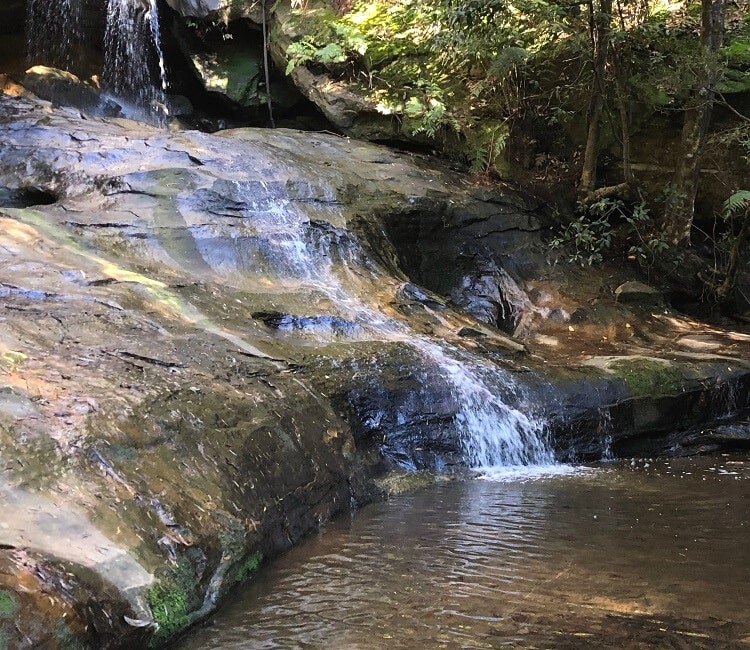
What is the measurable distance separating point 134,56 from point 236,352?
453 inches

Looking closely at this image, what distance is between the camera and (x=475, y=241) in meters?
10.4

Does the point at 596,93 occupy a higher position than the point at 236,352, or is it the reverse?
the point at 596,93

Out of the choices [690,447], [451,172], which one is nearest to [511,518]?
[690,447]

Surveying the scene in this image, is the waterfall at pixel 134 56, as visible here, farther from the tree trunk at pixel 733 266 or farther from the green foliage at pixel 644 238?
the tree trunk at pixel 733 266

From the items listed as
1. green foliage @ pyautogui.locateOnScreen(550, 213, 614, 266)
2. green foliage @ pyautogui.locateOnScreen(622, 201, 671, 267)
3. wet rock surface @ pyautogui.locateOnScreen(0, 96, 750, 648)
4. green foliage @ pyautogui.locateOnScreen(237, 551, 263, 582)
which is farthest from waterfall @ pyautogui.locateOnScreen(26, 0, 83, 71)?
green foliage @ pyautogui.locateOnScreen(237, 551, 263, 582)

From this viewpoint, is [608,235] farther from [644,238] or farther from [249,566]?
[249,566]

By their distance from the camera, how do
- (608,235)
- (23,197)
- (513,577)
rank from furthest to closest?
(608,235) < (23,197) < (513,577)

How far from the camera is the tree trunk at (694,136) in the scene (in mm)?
9930

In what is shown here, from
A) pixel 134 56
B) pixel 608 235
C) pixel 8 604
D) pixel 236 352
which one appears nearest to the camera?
pixel 8 604

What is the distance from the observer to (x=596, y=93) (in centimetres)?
1091

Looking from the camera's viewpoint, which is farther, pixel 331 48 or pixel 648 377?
pixel 331 48

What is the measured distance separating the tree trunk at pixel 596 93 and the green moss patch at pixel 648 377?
4.69m

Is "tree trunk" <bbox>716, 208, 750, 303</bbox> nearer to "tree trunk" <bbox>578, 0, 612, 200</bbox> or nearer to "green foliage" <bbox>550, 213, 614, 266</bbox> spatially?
"green foliage" <bbox>550, 213, 614, 266</bbox>

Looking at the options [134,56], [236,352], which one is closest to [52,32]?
[134,56]
